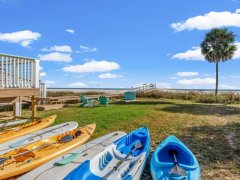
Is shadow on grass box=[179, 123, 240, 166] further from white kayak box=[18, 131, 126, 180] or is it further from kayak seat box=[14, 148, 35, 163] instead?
kayak seat box=[14, 148, 35, 163]

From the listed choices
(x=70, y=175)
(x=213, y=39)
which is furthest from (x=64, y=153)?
(x=213, y=39)

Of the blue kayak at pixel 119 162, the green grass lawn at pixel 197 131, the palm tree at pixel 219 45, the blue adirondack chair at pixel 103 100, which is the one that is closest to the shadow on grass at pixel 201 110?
the green grass lawn at pixel 197 131

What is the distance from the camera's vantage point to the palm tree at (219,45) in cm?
3008

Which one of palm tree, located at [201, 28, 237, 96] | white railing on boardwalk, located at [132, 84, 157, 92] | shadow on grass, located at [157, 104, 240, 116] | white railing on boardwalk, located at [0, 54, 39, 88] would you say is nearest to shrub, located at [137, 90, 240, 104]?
white railing on boardwalk, located at [132, 84, 157, 92]

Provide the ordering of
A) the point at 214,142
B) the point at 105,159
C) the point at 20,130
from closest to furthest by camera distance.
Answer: the point at 105,159
the point at 20,130
the point at 214,142

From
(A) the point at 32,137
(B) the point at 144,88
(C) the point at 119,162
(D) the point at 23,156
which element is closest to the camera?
(C) the point at 119,162

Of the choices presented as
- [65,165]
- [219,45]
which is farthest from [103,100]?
[219,45]

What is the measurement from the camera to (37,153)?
6.90 metres

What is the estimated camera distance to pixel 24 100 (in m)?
19.9

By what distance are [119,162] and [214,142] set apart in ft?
14.0

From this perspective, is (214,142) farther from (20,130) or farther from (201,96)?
(201,96)

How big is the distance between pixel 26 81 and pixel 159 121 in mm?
5650

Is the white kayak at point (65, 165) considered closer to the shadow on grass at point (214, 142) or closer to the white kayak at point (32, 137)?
the white kayak at point (32, 137)

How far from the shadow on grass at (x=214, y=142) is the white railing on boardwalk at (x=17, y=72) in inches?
245
